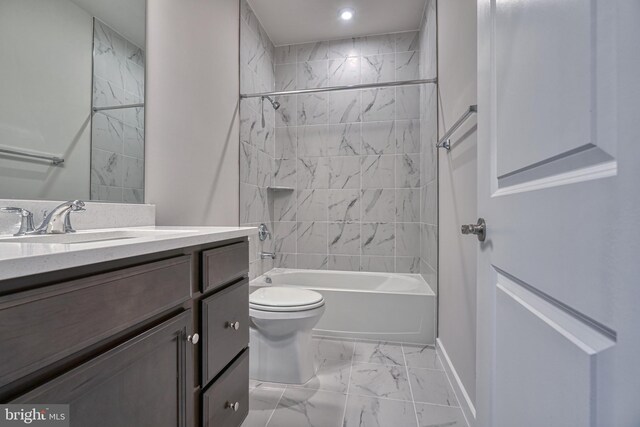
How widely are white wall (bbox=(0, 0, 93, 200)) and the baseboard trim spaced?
1.84 m

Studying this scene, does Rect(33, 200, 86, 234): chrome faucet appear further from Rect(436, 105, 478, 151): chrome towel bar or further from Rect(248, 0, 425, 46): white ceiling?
Rect(248, 0, 425, 46): white ceiling

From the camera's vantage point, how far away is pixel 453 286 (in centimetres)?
170

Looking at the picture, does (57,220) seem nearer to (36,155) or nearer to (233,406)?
(36,155)

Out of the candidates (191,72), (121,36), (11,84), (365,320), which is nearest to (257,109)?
(191,72)

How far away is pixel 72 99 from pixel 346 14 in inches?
91.6

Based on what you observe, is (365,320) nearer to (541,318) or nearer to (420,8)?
(541,318)

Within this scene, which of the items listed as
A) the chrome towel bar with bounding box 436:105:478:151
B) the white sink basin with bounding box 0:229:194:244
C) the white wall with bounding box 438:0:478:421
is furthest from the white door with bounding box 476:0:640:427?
the white sink basin with bounding box 0:229:194:244

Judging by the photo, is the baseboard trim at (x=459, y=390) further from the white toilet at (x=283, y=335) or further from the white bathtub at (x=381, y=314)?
the white toilet at (x=283, y=335)

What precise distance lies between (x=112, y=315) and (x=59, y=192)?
2.36 feet

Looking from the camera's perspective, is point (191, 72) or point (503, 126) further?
point (191, 72)

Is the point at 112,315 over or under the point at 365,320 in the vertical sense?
over

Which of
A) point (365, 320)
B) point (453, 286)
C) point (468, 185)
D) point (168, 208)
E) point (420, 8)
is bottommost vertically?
point (365, 320)

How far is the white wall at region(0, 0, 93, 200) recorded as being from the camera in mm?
885

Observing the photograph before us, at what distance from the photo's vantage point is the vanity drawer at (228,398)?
35.9 inches
